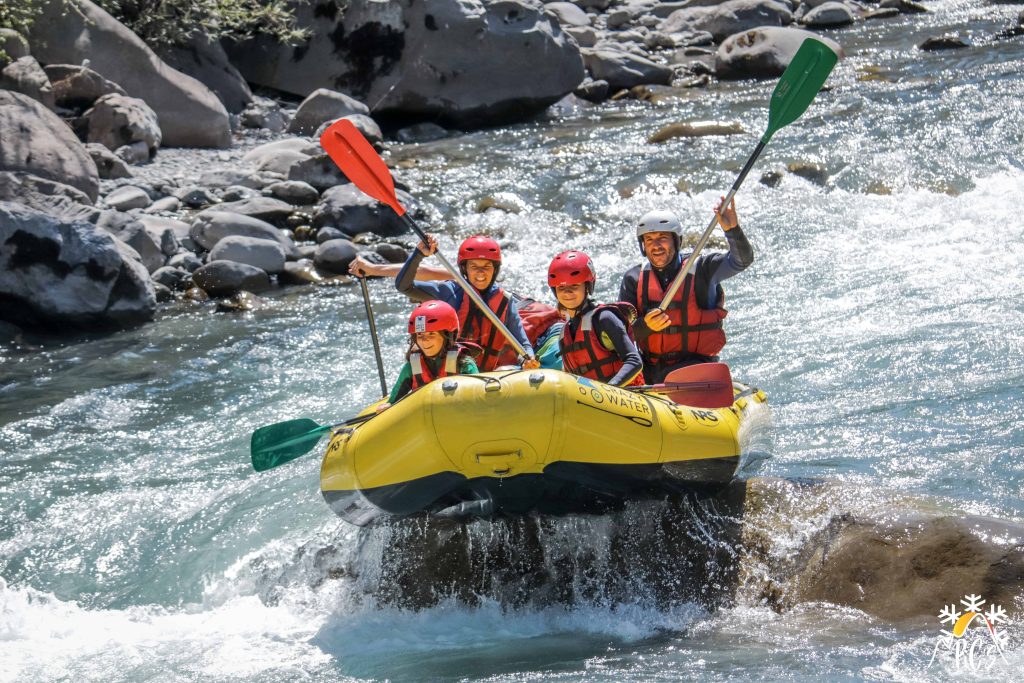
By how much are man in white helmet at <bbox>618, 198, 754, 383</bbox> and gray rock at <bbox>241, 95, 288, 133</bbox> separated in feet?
30.0

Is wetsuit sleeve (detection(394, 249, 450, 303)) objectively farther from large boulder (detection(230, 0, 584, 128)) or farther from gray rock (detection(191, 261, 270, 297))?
large boulder (detection(230, 0, 584, 128))

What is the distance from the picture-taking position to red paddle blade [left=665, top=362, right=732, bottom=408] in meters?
4.96

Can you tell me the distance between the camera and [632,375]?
4.93m

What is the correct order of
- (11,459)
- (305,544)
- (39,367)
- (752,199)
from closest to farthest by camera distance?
(305,544), (11,459), (39,367), (752,199)

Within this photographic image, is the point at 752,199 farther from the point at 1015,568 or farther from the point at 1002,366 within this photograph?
the point at 1015,568

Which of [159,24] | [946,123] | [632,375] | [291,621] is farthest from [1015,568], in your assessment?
[159,24]

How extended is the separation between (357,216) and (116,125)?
2.98 metres

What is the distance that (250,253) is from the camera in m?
9.88

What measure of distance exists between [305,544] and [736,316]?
13.5 feet

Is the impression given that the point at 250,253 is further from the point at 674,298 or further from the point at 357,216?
the point at 674,298

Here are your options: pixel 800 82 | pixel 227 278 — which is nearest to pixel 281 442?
pixel 800 82

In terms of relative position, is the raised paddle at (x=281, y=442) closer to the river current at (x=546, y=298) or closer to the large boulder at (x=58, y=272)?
the river current at (x=546, y=298)

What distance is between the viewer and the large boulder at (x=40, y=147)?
973 centimetres

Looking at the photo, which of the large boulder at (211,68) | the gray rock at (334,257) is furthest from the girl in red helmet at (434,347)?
the large boulder at (211,68)
